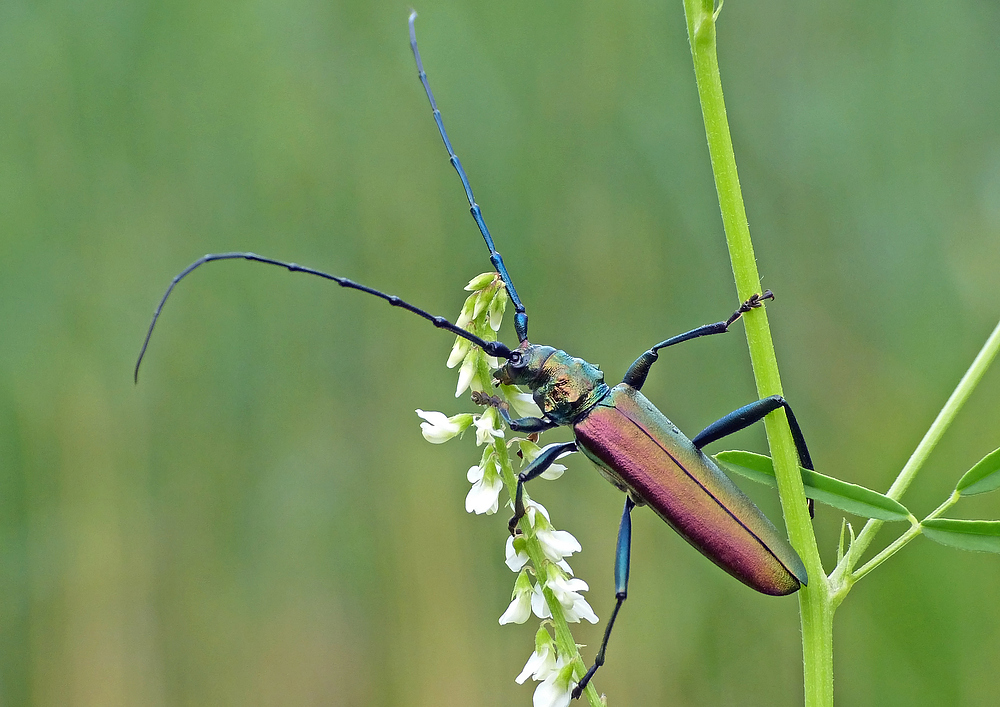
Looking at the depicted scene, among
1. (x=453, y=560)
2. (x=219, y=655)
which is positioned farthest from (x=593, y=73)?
(x=219, y=655)

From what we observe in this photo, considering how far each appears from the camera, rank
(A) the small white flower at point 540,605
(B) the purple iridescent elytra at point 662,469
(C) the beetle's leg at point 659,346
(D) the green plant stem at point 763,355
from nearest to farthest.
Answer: (D) the green plant stem at point 763,355, (A) the small white flower at point 540,605, (B) the purple iridescent elytra at point 662,469, (C) the beetle's leg at point 659,346

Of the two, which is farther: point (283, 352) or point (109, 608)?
point (283, 352)

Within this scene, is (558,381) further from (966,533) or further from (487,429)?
(966,533)

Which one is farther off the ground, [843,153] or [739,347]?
[843,153]

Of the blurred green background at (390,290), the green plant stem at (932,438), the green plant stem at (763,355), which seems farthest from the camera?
the blurred green background at (390,290)

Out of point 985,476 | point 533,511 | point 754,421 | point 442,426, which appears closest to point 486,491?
point 533,511

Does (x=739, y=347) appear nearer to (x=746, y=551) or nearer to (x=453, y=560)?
(x=453, y=560)

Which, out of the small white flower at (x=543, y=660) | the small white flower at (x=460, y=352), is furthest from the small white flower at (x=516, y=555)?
the small white flower at (x=460, y=352)

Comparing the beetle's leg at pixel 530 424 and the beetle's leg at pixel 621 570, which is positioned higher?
the beetle's leg at pixel 530 424

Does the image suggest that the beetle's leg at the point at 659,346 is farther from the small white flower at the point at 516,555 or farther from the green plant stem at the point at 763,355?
the small white flower at the point at 516,555
